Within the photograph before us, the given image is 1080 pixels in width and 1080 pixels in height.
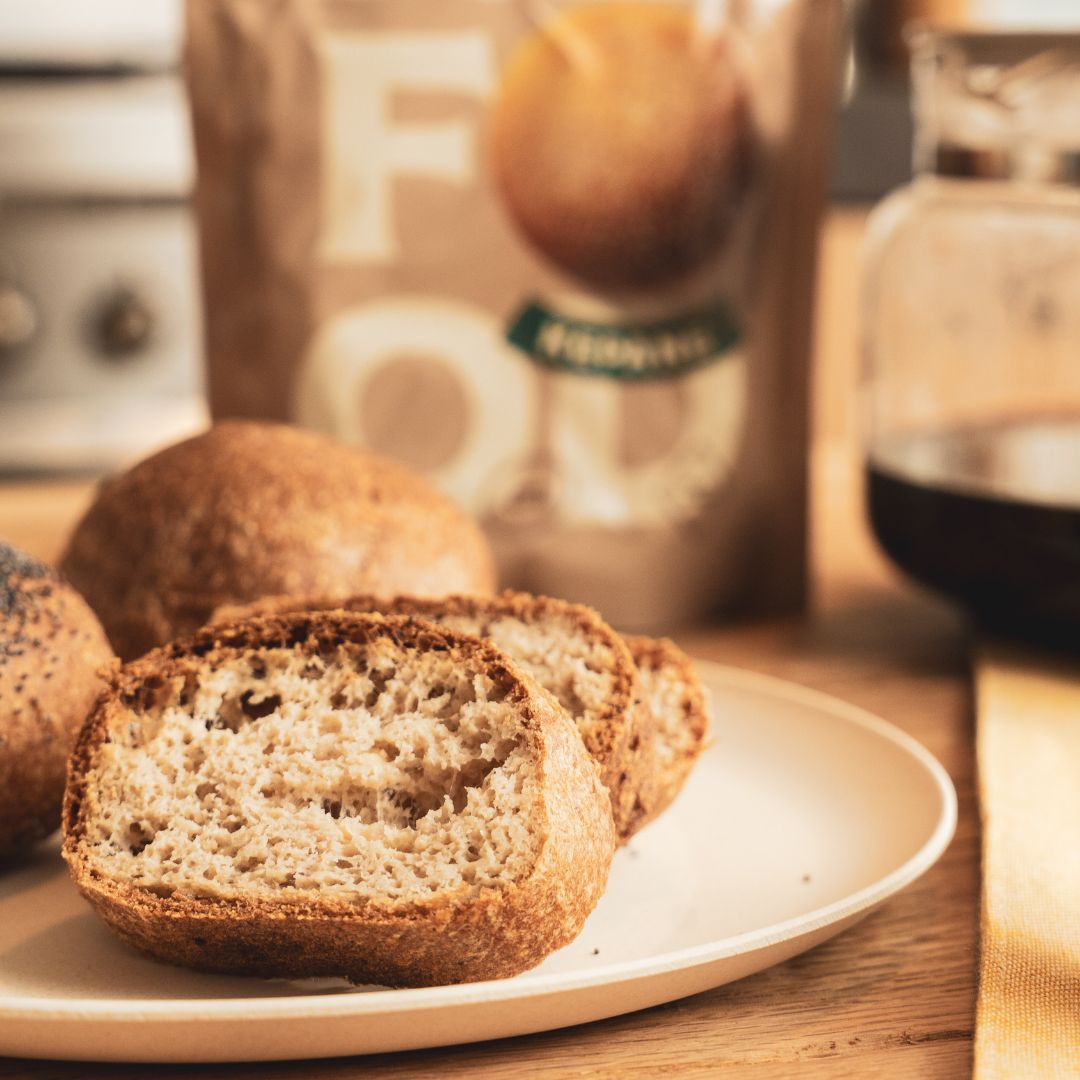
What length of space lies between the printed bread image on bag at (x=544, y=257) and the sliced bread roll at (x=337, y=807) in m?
0.74

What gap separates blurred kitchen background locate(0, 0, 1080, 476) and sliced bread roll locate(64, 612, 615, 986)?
194 cm

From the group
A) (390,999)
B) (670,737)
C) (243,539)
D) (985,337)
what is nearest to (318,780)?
(390,999)

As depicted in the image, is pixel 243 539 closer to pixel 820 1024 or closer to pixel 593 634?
pixel 593 634

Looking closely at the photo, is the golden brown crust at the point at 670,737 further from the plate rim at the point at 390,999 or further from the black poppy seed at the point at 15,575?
the black poppy seed at the point at 15,575

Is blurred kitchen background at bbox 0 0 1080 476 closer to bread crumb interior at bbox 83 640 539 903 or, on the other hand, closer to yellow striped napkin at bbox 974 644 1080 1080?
yellow striped napkin at bbox 974 644 1080 1080

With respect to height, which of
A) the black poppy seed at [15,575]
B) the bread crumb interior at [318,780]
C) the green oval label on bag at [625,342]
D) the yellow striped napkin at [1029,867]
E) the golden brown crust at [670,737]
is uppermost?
the green oval label on bag at [625,342]

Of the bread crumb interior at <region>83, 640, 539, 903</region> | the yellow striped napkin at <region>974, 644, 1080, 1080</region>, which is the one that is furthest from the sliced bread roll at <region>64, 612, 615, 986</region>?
the yellow striped napkin at <region>974, 644, 1080, 1080</region>

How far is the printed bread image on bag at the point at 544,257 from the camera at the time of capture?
63.0 inches

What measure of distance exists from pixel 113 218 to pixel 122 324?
0.22m

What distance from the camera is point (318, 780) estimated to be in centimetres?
90

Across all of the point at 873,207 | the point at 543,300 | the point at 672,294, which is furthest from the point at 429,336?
the point at 873,207

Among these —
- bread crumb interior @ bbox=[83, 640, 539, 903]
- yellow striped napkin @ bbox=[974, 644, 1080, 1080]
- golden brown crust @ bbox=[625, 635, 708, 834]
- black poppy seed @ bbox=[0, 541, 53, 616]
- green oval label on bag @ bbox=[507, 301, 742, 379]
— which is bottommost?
yellow striped napkin @ bbox=[974, 644, 1080, 1080]

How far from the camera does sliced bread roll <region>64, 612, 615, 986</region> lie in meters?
0.82

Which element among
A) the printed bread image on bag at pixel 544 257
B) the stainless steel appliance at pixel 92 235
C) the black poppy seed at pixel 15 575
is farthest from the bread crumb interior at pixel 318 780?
the stainless steel appliance at pixel 92 235
